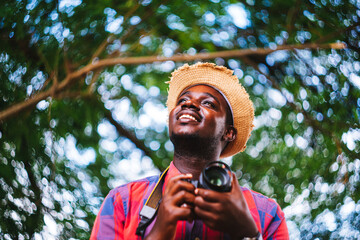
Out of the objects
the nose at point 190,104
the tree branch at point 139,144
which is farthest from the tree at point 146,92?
the nose at point 190,104

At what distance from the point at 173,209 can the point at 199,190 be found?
0.14 meters

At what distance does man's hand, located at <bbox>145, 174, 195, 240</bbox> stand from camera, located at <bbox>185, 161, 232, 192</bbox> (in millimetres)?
64

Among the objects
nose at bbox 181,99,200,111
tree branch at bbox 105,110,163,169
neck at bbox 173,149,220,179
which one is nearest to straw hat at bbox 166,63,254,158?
nose at bbox 181,99,200,111

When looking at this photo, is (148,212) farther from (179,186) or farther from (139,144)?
(139,144)

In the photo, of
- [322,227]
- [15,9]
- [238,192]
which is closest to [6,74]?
[15,9]

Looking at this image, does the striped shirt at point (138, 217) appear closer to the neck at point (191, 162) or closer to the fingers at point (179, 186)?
the neck at point (191, 162)

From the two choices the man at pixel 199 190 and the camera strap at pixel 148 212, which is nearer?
the man at pixel 199 190

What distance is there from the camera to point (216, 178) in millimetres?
A: 1577

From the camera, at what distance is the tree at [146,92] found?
3102 millimetres

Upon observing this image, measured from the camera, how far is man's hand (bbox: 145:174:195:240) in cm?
153

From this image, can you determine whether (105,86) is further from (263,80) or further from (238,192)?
(238,192)

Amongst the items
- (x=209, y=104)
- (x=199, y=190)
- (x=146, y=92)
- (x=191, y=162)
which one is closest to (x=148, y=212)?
(x=199, y=190)

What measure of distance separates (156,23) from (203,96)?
1722 mm

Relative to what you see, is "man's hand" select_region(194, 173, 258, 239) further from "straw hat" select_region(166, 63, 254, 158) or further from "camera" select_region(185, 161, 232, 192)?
"straw hat" select_region(166, 63, 254, 158)
